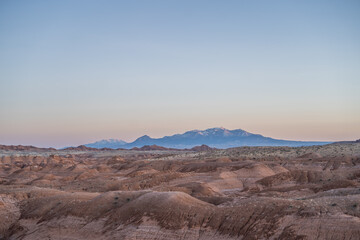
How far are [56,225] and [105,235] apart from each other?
13.2 feet

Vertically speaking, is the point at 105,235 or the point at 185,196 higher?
the point at 185,196

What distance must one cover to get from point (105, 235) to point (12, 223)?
7.63 metres

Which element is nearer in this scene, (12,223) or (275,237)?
(275,237)

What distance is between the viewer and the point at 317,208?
53.0ft

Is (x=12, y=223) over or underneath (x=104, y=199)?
underneath

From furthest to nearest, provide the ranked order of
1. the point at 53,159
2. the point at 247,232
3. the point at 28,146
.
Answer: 1. the point at 28,146
2. the point at 53,159
3. the point at 247,232

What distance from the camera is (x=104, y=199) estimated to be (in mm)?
22203

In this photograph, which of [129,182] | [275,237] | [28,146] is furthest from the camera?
[28,146]

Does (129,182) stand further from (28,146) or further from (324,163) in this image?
(28,146)

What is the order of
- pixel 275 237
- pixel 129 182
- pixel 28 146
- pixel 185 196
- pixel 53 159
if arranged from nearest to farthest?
1. pixel 275 237
2. pixel 185 196
3. pixel 129 182
4. pixel 53 159
5. pixel 28 146

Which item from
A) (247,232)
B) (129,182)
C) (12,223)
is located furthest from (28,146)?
(247,232)

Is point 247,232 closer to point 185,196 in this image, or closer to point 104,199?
point 185,196

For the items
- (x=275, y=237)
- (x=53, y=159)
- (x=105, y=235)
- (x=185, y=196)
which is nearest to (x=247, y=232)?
(x=275, y=237)

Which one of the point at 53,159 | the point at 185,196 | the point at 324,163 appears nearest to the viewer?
the point at 185,196
